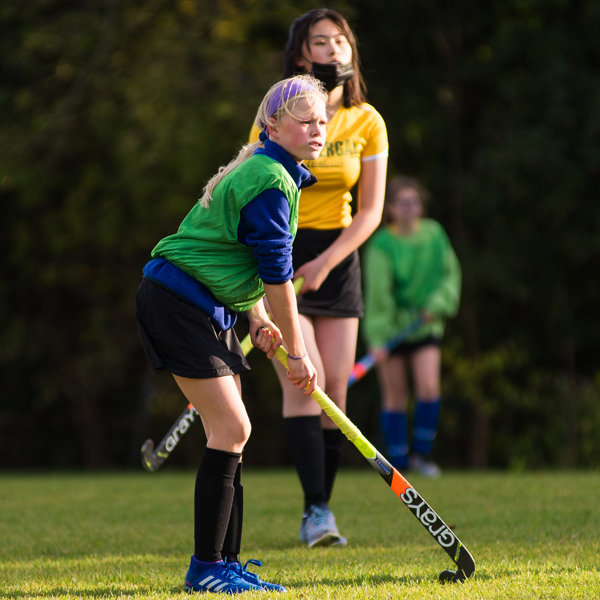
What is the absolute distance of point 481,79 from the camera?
7.36 m

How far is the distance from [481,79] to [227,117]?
2357 mm

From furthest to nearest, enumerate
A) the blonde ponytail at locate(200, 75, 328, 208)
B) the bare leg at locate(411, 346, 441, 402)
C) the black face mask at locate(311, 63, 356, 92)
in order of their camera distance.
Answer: the bare leg at locate(411, 346, 441, 402) → the black face mask at locate(311, 63, 356, 92) → the blonde ponytail at locate(200, 75, 328, 208)

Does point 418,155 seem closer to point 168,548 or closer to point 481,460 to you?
point 481,460

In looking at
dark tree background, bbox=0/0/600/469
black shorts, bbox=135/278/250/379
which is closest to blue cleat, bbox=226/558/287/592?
black shorts, bbox=135/278/250/379

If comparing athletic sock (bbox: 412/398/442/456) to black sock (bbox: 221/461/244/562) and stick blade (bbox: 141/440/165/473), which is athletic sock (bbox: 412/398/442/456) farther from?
black sock (bbox: 221/461/244/562)

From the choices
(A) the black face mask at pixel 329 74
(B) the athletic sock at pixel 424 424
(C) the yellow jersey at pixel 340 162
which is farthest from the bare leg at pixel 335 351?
(B) the athletic sock at pixel 424 424

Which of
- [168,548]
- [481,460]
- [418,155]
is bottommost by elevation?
[481,460]

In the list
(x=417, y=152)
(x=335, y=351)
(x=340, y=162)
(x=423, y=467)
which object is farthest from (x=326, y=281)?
(x=417, y=152)

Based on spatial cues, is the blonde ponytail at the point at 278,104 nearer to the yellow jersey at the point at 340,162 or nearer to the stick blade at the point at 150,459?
the yellow jersey at the point at 340,162

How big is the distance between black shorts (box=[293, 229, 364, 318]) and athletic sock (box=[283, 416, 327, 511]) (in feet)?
1.40

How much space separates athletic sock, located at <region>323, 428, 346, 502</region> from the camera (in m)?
3.34

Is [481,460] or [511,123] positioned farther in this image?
[481,460]

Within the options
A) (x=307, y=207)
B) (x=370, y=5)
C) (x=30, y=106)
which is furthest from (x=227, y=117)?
(x=307, y=207)

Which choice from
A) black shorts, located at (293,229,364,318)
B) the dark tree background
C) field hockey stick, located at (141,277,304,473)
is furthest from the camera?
the dark tree background
